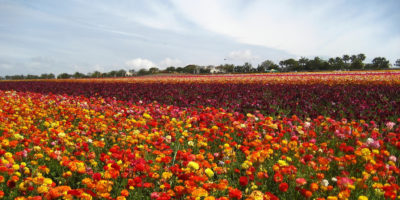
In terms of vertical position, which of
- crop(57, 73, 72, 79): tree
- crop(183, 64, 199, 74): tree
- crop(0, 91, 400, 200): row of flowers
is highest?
crop(183, 64, 199, 74): tree

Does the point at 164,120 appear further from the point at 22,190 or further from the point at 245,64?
the point at 245,64

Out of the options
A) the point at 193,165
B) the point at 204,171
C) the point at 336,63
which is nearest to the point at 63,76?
the point at 204,171

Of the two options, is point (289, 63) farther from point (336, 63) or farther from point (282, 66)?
point (336, 63)

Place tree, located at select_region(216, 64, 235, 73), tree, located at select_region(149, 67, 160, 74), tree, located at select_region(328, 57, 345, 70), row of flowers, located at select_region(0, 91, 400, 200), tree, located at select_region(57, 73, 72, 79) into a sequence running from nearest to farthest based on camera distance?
row of flowers, located at select_region(0, 91, 400, 200), tree, located at select_region(57, 73, 72, 79), tree, located at select_region(149, 67, 160, 74), tree, located at select_region(328, 57, 345, 70), tree, located at select_region(216, 64, 235, 73)

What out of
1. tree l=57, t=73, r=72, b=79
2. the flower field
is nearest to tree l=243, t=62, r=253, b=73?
tree l=57, t=73, r=72, b=79

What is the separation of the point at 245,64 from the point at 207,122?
8473 cm

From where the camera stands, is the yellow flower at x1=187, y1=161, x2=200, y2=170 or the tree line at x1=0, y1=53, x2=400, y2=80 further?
the tree line at x1=0, y1=53, x2=400, y2=80

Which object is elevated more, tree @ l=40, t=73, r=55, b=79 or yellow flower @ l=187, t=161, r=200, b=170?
tree @ l=40, t=73, r=55, b=79

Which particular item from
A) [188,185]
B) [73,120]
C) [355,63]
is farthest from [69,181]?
[355,63]

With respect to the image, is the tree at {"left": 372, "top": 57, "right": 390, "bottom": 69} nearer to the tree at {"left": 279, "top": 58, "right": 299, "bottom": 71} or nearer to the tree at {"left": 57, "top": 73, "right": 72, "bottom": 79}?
the tree at {"left": 279, "top": 58, "right": 299, "bottom": 71}

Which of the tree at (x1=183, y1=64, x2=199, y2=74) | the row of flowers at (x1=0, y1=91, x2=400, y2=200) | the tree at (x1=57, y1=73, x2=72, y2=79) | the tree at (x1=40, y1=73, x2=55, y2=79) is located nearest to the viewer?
the row of flowers at (x1=0, y1=91, x2=400, y2=200)

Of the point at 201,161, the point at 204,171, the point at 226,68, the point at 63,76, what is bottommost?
the point at 204,171

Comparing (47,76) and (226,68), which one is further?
(226,68)

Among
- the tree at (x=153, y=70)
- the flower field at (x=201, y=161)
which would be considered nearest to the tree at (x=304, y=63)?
the tree at (x=153, y=70)
